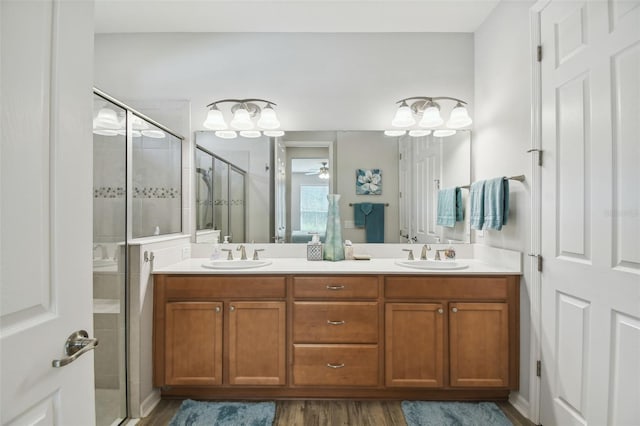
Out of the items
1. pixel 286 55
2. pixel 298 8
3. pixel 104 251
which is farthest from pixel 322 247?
pixel 298 8

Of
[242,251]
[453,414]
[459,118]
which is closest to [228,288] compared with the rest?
[242,251]

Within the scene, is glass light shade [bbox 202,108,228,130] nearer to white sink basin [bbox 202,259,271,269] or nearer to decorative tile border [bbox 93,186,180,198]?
decorative tile border [bbox 93,186,180,198]

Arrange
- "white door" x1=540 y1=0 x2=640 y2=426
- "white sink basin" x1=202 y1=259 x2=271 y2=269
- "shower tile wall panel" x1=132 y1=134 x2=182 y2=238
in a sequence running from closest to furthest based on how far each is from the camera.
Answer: "white door" x1=540 y1=0 x2=640 y2=426, "shower tile wall panel" x1=132 y1=134 x2=182 y2=238, "white sink basin" x1=202 y1=259 x2=271 y2=269

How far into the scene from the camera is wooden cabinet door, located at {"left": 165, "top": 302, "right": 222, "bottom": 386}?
201cm

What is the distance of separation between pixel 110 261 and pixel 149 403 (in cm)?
94

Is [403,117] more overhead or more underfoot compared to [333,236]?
more overhead

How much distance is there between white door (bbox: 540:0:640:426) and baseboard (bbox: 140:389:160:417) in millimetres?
2347

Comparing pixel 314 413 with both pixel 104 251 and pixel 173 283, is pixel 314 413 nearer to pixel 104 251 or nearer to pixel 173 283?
pixel 173 283

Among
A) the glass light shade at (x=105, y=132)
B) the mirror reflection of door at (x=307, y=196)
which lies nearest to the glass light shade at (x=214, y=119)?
the mirror reflection of door at (x=307, y=196)

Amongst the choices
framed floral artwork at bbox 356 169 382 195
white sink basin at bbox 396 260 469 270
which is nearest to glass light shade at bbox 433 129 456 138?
framed floral artwork at bbox 356 169 382 195

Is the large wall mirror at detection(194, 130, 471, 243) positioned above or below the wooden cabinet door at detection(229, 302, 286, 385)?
above

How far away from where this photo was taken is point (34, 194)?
0.66 metres

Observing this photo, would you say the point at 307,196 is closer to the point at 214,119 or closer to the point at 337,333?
the point at 214,119

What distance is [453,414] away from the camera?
1.91m
